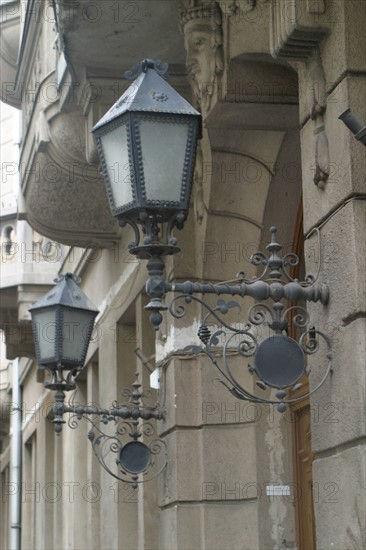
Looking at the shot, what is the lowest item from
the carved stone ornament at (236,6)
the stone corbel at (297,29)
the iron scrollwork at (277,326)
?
the iron scrollwork at (277,326)

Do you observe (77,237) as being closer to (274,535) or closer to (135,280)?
(135,280)

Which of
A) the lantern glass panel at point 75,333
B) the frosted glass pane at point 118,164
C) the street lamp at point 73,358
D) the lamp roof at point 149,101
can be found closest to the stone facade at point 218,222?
the street lamp at point 73,358

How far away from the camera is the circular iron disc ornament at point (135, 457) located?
371 inches

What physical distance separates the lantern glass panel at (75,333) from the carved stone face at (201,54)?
209 centimetres

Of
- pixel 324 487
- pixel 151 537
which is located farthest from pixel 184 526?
pixel 324 487

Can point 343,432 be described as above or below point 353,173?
below

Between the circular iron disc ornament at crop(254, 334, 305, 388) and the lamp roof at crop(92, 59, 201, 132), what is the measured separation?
1124 millimetres

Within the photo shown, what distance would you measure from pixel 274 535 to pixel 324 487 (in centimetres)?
304

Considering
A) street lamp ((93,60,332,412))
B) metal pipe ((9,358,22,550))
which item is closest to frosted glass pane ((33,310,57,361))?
street lamp ((93,60,332,412))

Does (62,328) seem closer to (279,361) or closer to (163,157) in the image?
(279,361)

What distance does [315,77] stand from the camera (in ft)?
20.3

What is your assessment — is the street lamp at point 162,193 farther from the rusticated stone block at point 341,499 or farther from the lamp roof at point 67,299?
the lamp roof at point 67,299

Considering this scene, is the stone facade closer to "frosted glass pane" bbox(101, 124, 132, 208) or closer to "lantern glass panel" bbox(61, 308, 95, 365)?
"lantern glass panel" bbox(61, 308, 95, 365)

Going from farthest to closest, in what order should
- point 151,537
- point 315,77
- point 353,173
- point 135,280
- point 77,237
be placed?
1. point 77,237
2. point 135,280
3. point 151,537
4. point 315,77
5. point 353,173
